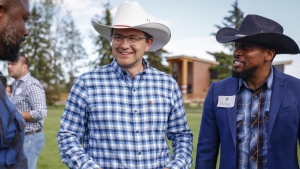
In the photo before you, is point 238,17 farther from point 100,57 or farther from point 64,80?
point 64,80

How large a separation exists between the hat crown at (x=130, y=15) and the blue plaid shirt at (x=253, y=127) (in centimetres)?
118

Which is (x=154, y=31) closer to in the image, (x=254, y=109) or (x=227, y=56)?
(x=254, y=109)

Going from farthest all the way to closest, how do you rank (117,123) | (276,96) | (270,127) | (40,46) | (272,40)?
(40,46), (272,40), (276,96), (270,127), (117,123)

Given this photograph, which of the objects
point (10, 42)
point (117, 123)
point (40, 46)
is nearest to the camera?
point (10, 42)

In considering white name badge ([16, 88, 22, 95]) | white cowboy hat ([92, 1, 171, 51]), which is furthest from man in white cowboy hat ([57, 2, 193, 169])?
white name badge ([16, 88, 22, 95])

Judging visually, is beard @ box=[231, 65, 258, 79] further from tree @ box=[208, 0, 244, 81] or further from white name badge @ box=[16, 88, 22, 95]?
tree @ box=[208, 0, 244, 81]

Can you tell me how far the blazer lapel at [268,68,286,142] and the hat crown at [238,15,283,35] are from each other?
1.35 ft

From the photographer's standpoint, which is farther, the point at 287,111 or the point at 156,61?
the point at 156,61

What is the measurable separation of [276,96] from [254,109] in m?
0.22

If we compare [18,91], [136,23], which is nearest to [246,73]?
[136,23]

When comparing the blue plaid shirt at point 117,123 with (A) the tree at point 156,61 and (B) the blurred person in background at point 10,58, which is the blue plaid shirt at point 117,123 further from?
(A) the tree at point 156,61

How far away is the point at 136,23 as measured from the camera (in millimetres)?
3547

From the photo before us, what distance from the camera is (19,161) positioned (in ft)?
7.48

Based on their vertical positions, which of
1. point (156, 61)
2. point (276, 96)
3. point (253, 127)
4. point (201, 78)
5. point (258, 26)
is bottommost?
point (201, 78)
